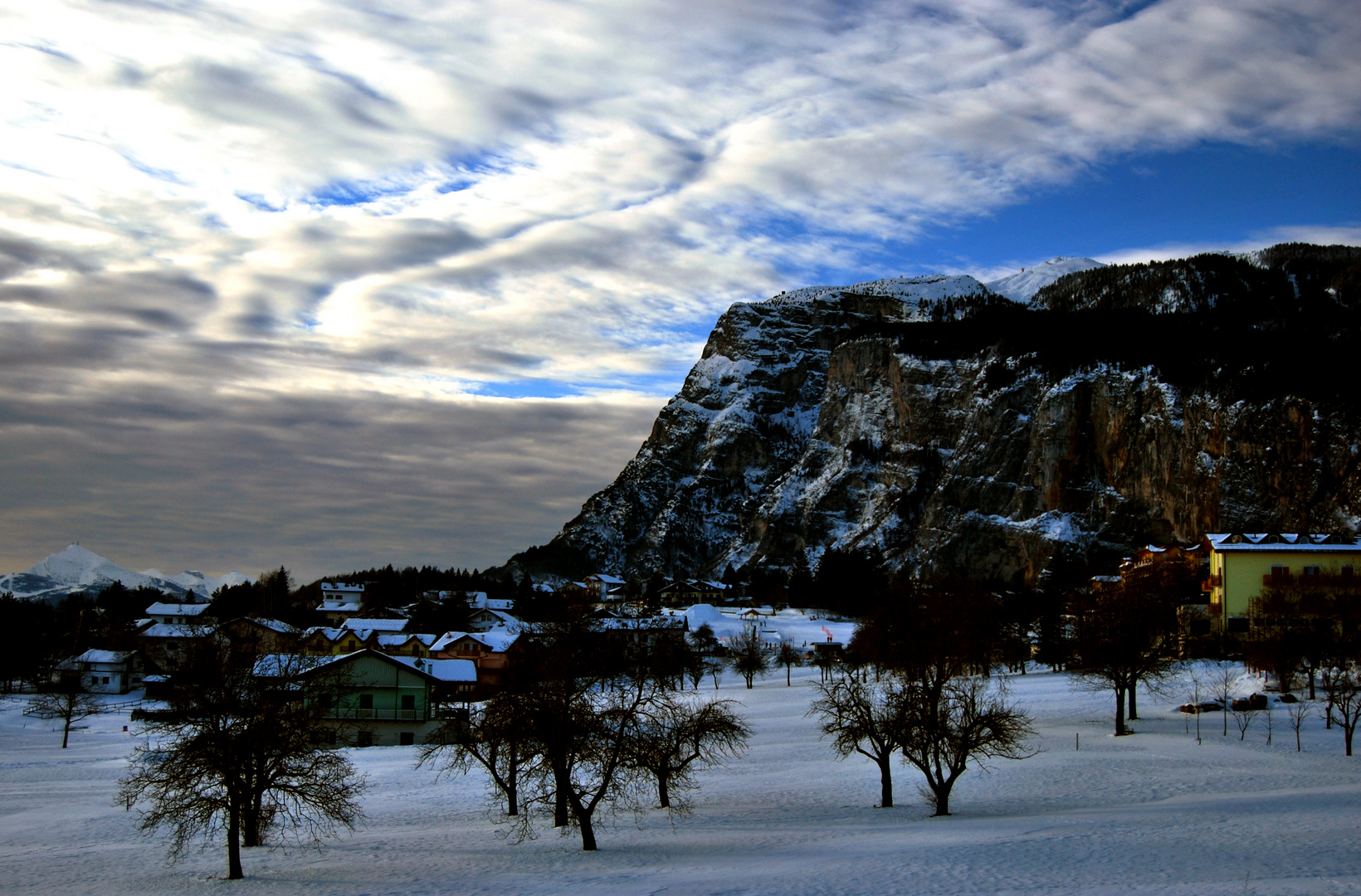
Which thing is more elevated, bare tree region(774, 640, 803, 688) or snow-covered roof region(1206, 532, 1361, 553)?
snow-covered roof region(1206, 532, 1361, 553)

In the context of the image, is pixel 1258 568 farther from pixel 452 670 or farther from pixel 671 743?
pixel 671 743

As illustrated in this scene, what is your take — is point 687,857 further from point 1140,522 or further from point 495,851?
point 1140,522

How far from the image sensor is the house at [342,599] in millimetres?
156625

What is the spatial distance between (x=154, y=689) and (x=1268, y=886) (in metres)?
85.8

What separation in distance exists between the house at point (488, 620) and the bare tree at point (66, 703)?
53469 millimetres

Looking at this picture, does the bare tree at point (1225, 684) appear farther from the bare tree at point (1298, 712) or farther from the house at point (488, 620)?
the house at point (488, 620)

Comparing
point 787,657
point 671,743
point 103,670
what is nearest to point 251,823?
point 671,743

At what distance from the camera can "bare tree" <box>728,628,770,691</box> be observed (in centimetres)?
8669

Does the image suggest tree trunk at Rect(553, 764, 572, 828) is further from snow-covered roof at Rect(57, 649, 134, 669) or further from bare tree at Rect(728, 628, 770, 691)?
snow-covered roof at Rect(57, 649, 134, 669)

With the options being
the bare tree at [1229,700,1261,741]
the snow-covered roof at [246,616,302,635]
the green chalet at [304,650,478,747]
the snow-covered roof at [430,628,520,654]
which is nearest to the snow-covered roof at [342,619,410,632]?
the snow-covered roof at [246,616,302,635]

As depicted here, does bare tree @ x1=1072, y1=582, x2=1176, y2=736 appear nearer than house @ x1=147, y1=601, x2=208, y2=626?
Yes

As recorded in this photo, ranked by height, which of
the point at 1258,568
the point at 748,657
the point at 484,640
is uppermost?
the point at 1258,568

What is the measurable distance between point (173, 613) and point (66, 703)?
52529 millimetres

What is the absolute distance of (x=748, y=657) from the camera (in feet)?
287
